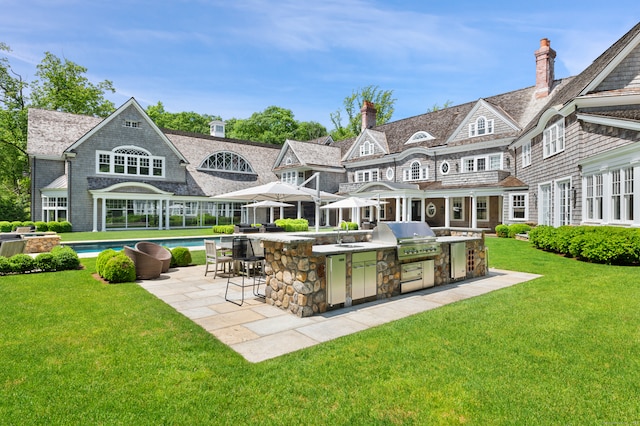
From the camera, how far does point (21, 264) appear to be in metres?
9.15

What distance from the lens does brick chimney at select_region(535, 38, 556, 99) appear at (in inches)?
912

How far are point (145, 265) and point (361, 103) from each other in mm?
46427

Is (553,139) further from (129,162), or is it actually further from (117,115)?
(117,115)

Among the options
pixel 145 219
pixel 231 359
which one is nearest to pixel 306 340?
pixel 231 359

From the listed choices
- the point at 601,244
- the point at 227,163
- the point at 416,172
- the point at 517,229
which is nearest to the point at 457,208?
the point at 416,172

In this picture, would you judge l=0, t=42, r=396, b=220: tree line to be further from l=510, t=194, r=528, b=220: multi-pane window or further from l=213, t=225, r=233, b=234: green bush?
l=510, t=194, r=528, b=220: multi-pane window

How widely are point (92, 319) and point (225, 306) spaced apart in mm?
2011

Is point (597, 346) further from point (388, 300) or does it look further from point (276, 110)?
point (276, 110)

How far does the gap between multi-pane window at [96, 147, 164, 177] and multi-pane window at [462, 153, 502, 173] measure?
22.9 m

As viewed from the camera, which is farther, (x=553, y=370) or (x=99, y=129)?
(x=99, y=129)

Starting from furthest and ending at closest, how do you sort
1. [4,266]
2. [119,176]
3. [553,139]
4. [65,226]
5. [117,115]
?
[119,176] → [117,115] → [65,226] → [553,139] → [4,266]

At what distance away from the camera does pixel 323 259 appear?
5922 mm

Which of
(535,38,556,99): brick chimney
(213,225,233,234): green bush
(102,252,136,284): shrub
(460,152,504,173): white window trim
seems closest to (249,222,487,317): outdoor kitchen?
(102,252,136,284): shrub

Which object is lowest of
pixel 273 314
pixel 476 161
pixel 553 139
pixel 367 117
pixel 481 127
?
pixel 273 314
